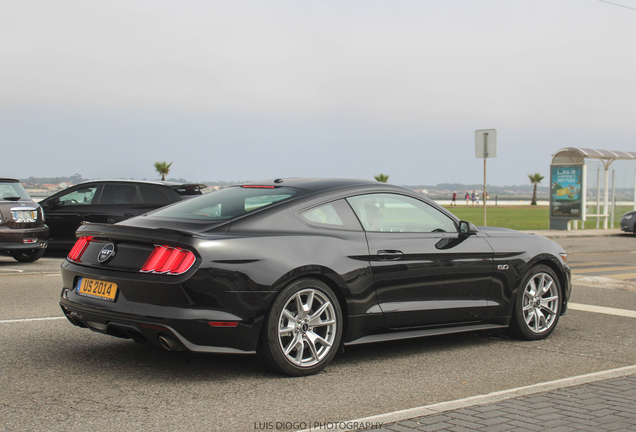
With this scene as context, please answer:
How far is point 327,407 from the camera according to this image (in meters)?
4.15

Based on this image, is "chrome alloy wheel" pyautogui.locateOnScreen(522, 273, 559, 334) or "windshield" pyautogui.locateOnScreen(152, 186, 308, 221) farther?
"chrome alloy wheel" pyautogui.locateOnScreen(522, 273, 559, 334)

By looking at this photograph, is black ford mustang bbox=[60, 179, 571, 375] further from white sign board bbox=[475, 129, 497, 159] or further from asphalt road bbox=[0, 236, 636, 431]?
white sign board bbox=[475, 129, 497, 159]

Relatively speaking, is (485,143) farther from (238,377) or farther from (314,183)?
(238,377)

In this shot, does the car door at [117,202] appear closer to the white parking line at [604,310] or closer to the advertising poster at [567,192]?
the white parking line at [604,310]

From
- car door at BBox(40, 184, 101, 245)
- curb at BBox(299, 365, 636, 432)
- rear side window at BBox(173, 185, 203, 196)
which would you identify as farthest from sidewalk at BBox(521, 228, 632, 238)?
curb at BBox(299, 365, 636, 432)

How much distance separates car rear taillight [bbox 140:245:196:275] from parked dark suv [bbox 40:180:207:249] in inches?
364

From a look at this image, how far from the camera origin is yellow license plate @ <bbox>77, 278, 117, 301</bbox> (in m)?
4.76

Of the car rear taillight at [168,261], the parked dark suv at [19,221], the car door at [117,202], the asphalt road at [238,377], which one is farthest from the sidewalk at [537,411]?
the car door at [117,202]

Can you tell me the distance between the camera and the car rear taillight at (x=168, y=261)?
4531mm

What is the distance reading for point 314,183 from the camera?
18.4 feet

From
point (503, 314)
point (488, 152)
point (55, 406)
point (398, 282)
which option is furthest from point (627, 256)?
point (55, 406)

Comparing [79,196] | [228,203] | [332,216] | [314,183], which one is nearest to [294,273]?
[332,216]

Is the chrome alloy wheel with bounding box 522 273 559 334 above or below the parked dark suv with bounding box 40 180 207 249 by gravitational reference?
below

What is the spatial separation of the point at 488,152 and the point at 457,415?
1596 centimetres
